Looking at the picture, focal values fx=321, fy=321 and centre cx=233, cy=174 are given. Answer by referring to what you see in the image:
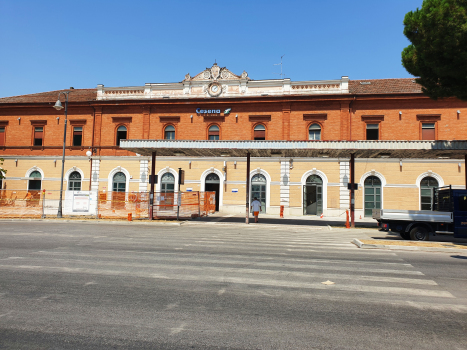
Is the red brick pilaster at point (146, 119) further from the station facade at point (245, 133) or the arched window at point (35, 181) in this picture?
the arched window at point (35, 181)

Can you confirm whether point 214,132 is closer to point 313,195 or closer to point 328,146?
point 313,195

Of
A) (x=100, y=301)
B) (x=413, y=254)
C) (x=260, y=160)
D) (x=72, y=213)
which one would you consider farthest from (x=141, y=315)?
(x=260, y=160)

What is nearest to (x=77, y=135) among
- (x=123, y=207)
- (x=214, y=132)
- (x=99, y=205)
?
(x=99, y=205)

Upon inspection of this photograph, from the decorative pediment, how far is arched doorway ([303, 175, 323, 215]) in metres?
11.1

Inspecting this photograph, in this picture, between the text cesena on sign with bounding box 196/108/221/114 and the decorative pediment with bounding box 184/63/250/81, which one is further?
the decorative pediment with bounding box 184/63/250/81

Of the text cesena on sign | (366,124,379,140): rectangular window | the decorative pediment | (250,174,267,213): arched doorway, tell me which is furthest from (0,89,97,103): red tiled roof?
(366,124,379,140): rectangular window

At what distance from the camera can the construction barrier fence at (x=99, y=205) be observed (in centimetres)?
2148

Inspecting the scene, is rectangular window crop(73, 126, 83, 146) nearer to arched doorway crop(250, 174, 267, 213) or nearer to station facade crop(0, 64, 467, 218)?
station facade crop(0, 64, 467, 218)

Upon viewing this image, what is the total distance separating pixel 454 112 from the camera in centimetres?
2638

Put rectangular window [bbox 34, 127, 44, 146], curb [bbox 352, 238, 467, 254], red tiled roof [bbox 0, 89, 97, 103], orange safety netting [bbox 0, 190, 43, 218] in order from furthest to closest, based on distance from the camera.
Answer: red tiled roof [bbox 0, 89, 97, 103] → rectangular window [bbox 34, 127, 44, 146] → orange safety netting [bbox 0, 190, 43, 218] → curb [bbox 352, 238, 467, 254]

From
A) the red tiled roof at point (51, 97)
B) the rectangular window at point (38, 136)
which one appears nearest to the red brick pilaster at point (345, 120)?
the red tiled roof at point (51, 97)

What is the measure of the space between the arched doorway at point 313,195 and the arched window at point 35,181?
25.2 meters

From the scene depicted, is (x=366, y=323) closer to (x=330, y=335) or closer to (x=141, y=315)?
(x=330, y=335)

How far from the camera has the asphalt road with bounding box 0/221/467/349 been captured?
3883mm
